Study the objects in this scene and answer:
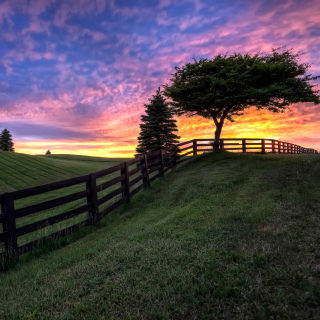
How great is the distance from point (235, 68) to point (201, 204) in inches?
531

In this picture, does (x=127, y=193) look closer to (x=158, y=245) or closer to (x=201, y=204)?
(x=201, y=204)

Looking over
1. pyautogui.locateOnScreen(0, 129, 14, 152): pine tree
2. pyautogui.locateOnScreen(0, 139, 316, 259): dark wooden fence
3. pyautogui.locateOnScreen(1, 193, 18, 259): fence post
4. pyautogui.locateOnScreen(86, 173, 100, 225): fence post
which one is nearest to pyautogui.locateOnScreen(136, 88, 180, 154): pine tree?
pyautogui.locateOnScreen(0, 139, 316, 259): dark wooden fence

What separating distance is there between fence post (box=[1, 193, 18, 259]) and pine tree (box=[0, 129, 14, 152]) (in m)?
64.0

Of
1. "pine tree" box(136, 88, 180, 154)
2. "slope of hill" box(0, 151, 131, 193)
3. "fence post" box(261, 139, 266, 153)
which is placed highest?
"pine tree" box(136, 88, 180, 154)

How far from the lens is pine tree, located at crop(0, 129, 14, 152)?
59375mm

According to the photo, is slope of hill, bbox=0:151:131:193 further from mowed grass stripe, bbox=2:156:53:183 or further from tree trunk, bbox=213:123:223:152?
tree trunk, bbox=213:123:223:152

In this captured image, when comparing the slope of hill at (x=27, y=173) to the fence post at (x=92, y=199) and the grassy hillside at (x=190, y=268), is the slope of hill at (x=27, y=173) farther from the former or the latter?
the grassy hillside at (x=190, y=268)

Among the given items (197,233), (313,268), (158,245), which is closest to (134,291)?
(158,245)

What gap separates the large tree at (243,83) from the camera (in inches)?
650

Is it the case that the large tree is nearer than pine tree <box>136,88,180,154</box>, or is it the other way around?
the large tree

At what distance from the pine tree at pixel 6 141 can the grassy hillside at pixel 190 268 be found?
63881mm

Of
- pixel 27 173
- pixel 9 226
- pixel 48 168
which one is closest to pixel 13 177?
pixel 27 173

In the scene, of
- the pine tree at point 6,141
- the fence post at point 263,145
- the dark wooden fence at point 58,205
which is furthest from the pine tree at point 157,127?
the pine tree at point 6,141

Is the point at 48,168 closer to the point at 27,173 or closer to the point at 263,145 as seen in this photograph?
the point at 27,173
